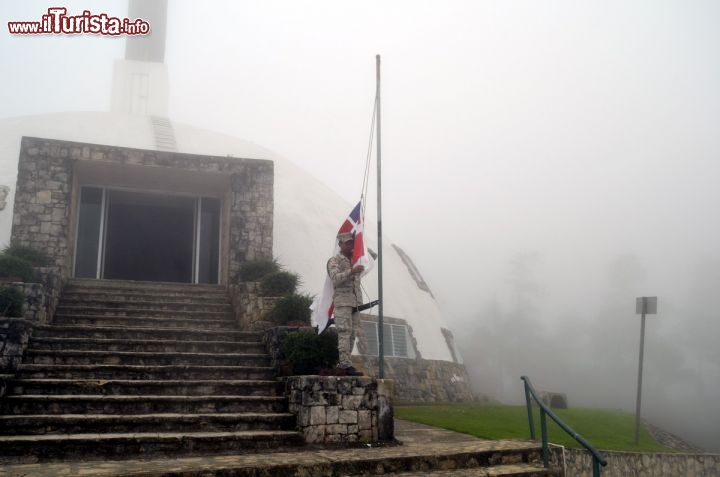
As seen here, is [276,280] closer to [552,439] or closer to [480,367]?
[552,439]

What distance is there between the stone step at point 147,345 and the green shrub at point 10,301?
1.52 ft

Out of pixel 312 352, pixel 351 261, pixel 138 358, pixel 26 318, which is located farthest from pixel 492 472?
pixel 26 318

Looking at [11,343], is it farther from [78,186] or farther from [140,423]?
[78,186]

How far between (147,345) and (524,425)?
5501mm

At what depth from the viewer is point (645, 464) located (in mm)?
9297

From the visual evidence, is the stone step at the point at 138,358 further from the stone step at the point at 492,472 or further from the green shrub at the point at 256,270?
the stone step at the point at 492,472

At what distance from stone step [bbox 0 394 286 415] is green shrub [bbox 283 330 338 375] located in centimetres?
43

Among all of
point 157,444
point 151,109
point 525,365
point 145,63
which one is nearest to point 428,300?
point 157,444

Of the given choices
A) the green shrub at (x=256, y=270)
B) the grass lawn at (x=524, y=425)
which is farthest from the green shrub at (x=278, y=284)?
the grass lawn at (x=524, y=425)

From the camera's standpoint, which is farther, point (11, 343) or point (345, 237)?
point (345, 237)

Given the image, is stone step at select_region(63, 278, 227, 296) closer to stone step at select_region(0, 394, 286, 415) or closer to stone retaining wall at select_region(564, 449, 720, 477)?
stone step at select_region(0, 394, 286, 415)

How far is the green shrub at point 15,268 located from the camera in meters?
9.15

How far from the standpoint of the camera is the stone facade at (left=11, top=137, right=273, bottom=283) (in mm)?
10922

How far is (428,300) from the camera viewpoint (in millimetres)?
17594
